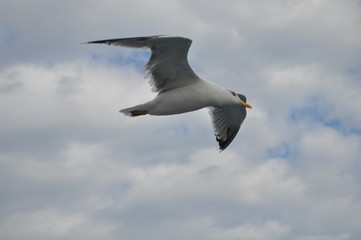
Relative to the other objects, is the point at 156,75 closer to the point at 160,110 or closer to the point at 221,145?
the point at 160,110

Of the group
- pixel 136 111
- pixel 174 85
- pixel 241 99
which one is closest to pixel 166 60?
pixel 174 85

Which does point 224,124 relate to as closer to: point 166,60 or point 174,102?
point 174,102

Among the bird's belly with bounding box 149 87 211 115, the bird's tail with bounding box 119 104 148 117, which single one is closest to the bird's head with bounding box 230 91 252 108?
the bird's belly with bounding box 149 87 211 115

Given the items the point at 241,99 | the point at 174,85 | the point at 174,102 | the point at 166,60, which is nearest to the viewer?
the point at 166,60

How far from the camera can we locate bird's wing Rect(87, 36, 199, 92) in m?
10.9

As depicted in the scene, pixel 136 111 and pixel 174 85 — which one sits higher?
pixel 174 85

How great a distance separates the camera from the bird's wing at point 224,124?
1595 centimetres

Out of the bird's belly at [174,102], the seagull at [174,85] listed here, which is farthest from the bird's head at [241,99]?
the bird's belly at [174,102]

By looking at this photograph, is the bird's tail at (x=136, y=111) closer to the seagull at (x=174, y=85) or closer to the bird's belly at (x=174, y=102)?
the seagull at (x=174, y=85)

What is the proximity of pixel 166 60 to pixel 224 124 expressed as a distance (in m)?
4.63

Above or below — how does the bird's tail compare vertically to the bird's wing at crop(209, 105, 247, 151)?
below

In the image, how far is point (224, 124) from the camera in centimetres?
1609

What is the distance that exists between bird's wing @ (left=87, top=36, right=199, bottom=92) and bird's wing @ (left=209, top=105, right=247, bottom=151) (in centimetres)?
323

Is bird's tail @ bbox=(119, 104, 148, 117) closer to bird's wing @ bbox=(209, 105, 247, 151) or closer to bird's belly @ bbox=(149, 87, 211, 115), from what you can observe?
bird's belly @ bbox=(149, 87, 211, 115)
